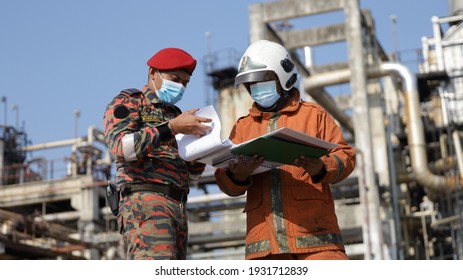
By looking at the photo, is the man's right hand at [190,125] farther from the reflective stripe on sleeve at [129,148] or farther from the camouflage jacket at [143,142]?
the reflective stripe on sleeve at [129,148]

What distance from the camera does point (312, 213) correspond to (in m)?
4.80

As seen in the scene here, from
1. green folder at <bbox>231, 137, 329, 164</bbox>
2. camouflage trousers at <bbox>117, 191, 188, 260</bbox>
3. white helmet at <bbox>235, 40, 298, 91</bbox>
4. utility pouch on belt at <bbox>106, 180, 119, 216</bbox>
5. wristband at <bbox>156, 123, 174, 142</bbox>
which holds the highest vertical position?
white helmet at <bbox>235, 40, 298, 91</bbox>

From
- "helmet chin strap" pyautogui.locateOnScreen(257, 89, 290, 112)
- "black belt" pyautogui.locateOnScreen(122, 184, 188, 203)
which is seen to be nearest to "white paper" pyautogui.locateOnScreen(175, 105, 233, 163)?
"black belt" pyautogui.locateOnScreen(122, 184, 188, 203)

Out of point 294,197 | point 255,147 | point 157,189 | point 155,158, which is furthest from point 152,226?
point 294,197

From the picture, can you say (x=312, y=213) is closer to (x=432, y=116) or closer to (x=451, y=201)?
(x=451, y=201)

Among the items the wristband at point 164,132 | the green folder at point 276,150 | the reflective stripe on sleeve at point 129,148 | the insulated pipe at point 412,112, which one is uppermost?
the insulated pipe at point 412,112

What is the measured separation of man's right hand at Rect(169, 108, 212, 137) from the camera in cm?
478

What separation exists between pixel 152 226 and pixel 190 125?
0.63 m

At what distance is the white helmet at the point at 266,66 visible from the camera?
197 inches

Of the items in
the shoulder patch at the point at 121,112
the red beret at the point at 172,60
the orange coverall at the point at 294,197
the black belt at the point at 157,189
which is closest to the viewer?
the orange coverall at the point at 294,197

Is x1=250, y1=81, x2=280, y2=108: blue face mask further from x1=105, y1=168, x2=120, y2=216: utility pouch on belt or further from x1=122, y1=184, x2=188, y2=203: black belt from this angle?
x1=105, y1=168, x2=120, y2=216: utility pouch on belt

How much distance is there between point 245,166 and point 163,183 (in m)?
0.51

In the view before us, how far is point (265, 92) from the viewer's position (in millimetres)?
5016

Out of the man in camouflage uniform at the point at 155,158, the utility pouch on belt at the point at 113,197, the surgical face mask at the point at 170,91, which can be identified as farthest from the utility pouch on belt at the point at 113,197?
the surgical face mask at the point at 170,91
